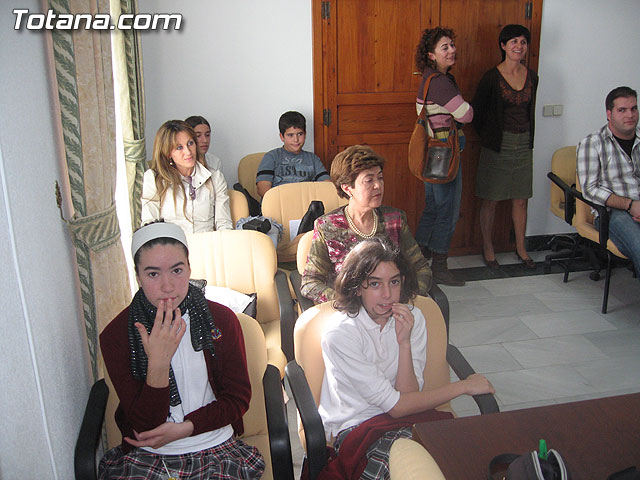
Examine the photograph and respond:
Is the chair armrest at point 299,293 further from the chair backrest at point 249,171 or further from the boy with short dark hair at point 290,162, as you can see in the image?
the chair backrest at point 249,171

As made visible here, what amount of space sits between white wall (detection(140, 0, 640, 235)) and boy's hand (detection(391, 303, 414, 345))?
2816 millimetres

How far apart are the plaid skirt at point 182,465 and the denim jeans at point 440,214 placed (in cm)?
281

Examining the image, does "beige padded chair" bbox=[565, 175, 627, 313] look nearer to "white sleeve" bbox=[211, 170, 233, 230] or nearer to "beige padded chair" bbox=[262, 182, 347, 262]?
"beige padded chair" bbox=[262, 182, 347, 262]

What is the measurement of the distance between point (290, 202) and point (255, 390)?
69.6 inches

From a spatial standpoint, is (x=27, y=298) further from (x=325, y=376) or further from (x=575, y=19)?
(x=575, y=19)

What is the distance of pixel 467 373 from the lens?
77.5 inches

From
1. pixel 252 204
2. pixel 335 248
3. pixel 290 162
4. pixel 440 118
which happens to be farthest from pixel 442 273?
pixel 335 248

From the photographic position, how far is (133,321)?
1691 millimetres

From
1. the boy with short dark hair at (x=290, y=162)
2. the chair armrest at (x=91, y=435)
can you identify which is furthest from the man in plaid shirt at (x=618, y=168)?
the chair armrest at (x=91, y=435)

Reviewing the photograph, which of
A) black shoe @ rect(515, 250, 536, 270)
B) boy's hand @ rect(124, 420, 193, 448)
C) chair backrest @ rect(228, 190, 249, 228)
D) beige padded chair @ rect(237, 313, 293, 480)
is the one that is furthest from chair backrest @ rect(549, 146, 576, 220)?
boy's hand @ rect(124, 420, 193, 448)

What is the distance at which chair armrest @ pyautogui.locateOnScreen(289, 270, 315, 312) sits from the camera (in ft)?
8.50

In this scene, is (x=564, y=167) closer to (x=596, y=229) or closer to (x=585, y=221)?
(x=585, y=221)

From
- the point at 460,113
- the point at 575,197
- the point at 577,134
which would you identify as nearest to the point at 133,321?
the point at 460,113

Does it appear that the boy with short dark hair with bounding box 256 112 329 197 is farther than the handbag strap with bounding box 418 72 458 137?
Yes
